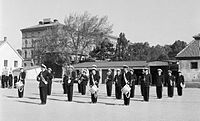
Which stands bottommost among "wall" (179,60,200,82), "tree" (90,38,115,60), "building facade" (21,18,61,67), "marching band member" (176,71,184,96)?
"marching band member" (176,71,184,96)

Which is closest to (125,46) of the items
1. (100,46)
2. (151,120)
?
(100,46)

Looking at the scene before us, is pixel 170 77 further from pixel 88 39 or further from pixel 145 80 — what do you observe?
pixel 88 39

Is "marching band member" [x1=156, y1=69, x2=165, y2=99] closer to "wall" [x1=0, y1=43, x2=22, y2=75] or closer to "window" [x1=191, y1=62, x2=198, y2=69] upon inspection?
"window" [x1=191, y1=62, x2=198, y2=69]

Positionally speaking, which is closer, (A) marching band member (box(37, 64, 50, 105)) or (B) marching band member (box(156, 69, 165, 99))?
(A) marching band member (box(37, 64, 50, 105))

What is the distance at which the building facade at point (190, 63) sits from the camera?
3462cm

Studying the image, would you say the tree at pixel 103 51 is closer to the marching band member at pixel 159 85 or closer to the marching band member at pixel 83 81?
the marching band member at pixel 83 81

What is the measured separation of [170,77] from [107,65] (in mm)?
25676

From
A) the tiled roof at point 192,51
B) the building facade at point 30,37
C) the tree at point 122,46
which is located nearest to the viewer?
the tiled roof at point 192,51

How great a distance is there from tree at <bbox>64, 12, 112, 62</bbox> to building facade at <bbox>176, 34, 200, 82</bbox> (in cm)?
2354

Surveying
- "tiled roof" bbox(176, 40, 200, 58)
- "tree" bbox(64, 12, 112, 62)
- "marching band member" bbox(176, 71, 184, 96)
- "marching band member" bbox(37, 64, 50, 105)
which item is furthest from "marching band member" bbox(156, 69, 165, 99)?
"tree" bbox(64, 12, 112, 62)

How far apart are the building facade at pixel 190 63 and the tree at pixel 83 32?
77.2ft

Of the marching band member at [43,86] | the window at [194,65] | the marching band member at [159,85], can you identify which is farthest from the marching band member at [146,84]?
the window at [194,65]

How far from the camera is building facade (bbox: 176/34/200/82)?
34.6m

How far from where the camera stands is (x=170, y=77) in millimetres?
18938
